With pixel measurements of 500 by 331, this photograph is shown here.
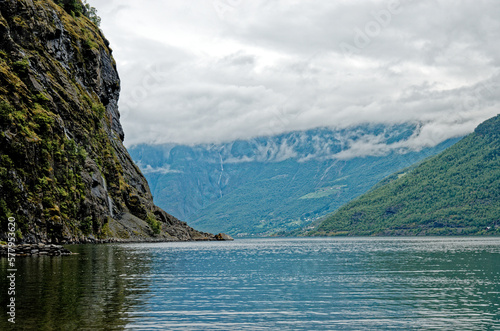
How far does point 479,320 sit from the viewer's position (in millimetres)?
38469

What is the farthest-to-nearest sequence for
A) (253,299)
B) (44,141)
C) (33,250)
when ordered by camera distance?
(44,141)
(33,250)
(253,299)

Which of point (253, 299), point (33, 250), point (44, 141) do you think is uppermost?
point (44, 141)

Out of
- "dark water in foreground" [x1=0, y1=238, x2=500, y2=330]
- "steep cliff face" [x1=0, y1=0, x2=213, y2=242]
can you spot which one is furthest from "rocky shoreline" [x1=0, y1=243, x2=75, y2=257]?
"dark water in foreground" [x1=0, y1=238, x2=500, y2=330]

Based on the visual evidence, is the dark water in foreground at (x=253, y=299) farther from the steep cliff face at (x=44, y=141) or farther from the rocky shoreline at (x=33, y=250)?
the steep cliff face at (x=44, y=141)

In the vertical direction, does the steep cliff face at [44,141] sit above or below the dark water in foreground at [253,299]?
above

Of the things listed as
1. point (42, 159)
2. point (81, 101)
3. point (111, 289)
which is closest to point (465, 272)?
point (111, 289)

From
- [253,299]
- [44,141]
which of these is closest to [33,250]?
[44,141]

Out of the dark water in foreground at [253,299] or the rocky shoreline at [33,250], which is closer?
the dark water in foreground at [253,299]

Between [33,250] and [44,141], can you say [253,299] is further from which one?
[44,141]

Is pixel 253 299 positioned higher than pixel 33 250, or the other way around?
pixel 33 250

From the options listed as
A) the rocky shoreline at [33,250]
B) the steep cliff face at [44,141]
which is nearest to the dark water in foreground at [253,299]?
the rocky shoreline at [33,250]

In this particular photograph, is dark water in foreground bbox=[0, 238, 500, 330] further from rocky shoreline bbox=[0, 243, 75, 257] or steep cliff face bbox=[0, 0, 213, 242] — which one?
steep cliff face bbox=[0, 0, 213, 242]

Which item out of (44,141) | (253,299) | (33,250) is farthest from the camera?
(44,141)

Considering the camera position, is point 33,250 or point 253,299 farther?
point 33,250
